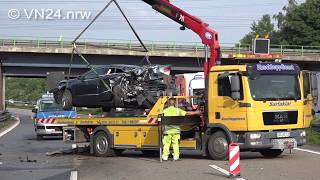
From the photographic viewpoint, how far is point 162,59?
5656 cm

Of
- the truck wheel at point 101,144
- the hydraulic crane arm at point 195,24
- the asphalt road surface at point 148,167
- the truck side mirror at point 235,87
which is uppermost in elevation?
the hydraulic crane arm at point 195,24

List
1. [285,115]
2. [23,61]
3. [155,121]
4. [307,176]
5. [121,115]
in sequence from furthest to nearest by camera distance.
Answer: [23,61] → [121,115] → [155,121] → [285,115] → [307,176]

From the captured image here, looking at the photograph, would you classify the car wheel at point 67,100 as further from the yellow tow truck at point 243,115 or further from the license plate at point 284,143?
the license plate at point 284,143

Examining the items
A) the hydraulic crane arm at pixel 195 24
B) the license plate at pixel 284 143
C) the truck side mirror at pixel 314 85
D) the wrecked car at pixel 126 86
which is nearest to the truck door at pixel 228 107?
the license plate at pixel 284 143

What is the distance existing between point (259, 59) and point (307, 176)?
5335mm

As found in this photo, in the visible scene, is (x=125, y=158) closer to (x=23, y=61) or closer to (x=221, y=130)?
(x=221, y=130)

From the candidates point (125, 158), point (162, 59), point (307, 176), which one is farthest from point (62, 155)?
point (162, 59)

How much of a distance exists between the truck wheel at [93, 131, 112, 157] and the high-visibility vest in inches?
115

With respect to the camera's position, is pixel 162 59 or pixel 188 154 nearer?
pixel 188 154

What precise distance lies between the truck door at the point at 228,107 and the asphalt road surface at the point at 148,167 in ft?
3.43

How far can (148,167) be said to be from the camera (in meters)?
15.3

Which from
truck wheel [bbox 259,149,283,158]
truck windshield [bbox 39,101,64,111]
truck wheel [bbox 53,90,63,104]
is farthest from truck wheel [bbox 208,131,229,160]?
truck windshield [bbox 39,101,64,111]

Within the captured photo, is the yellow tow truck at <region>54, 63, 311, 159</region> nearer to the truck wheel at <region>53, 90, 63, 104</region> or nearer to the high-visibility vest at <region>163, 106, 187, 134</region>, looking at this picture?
the high-visibility vest at <region>163, 106, 187, 134</region>

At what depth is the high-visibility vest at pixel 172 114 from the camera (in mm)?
16609
